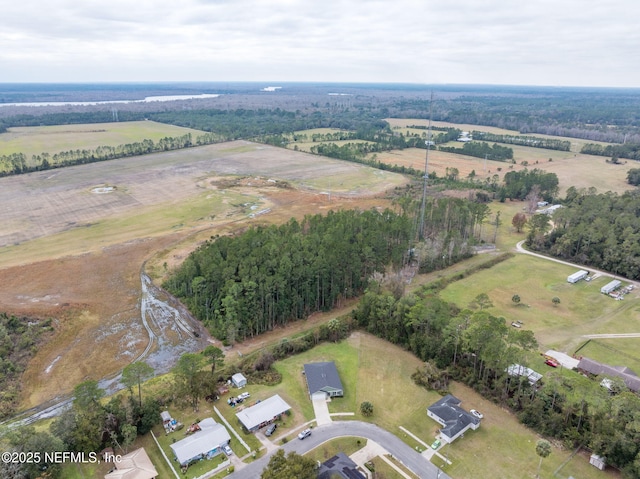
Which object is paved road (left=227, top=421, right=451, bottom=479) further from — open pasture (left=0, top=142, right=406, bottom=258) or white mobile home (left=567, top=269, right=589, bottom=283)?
open pasture (left=0, top=142, right=406, bottom=258)

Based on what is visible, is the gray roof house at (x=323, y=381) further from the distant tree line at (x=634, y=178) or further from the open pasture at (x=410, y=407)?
the distant tree line at (x=634, y=178)

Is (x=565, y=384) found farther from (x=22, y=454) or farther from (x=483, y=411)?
(x=22, y=454)

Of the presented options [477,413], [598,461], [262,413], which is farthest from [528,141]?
[262,413]

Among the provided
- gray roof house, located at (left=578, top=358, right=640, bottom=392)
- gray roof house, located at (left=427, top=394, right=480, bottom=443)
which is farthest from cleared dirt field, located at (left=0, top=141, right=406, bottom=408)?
gray roof house, located at (left=578, top=358, right=640, bottom=392)

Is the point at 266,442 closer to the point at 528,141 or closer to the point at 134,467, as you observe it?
the point at 134,467

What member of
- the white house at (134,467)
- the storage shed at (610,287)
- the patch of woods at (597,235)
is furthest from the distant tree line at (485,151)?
the white house at (134,467)

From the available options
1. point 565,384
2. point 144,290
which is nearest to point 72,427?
point 144,290
